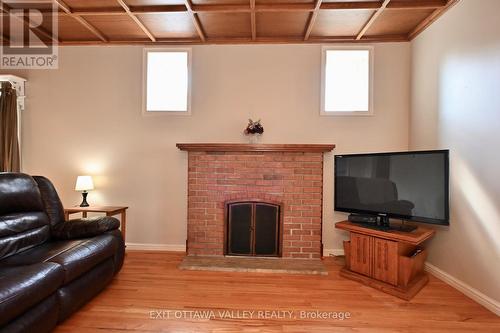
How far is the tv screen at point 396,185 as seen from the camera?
2.46m

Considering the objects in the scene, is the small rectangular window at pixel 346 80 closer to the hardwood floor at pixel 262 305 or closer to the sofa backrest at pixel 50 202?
the hardwood floor at pixel 262 305

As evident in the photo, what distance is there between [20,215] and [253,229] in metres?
2.35

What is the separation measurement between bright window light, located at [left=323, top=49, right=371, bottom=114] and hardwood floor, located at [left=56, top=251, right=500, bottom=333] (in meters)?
2.13

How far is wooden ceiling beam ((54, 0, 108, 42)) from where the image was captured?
2.77m

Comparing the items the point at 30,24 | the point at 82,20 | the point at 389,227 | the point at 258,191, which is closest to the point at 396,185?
the point at 389,227

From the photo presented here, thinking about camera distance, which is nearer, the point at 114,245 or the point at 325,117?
the point at 114,245

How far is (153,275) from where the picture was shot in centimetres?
280

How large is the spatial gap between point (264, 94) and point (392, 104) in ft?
5.53

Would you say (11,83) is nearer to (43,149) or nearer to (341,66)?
(43,149)

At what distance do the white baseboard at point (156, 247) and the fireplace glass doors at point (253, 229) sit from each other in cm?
69

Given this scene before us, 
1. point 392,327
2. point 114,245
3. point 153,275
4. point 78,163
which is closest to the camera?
point 392,327

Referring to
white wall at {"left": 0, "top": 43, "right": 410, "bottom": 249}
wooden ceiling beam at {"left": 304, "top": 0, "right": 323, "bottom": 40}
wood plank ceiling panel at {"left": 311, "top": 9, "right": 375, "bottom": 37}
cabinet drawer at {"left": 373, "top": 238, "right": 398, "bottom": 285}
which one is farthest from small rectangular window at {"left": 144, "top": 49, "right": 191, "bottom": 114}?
cabinet drawer at {"left": 373, "top": 238, "right": 398, "bottom": 285}

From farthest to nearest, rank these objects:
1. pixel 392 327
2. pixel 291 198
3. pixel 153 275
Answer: pixel 291 198 → pixel 153 275 → pixel 392 327

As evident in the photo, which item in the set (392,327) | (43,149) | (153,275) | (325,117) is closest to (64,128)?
(43,149)
